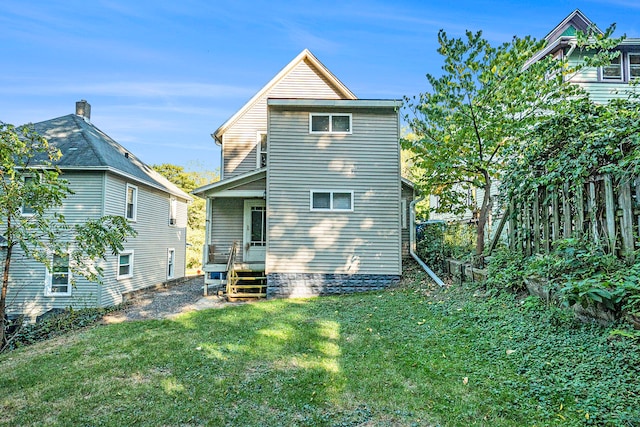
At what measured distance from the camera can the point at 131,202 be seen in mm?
14555

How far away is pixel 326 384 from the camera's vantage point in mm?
4004

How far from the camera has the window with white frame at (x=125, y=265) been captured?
13.7m

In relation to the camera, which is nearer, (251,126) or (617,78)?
(617,78)

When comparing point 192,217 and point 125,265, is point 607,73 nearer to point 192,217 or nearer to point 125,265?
point 125,265

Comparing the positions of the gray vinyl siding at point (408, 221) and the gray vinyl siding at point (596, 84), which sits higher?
the gray vinyl siding at point (596, 84)

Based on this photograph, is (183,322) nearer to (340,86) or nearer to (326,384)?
(326,384)

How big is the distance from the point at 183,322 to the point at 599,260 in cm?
764

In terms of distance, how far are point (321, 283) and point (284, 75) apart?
9.42 m

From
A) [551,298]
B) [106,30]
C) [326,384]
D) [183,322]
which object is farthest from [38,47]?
[551,298]

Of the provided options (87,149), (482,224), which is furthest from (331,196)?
(87,149)

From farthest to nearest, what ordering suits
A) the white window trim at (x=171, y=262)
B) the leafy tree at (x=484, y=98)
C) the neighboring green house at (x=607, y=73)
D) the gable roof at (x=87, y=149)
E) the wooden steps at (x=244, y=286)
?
the white window trim at (x=171, y=262), the neighboring green house at (x=607, y=73), the gable roof at (x=87, y=149), the wooden steps at (x=244, y=286), the leafy tree at (x=484, y=98)

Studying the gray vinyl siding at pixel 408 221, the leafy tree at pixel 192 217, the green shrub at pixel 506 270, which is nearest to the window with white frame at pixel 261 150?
the gray vinyl siding at pixel 408 221

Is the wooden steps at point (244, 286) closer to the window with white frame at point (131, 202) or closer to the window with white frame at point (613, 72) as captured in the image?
the window with white frame at point (131, 202)

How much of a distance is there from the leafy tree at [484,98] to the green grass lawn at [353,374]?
3.40 meters
